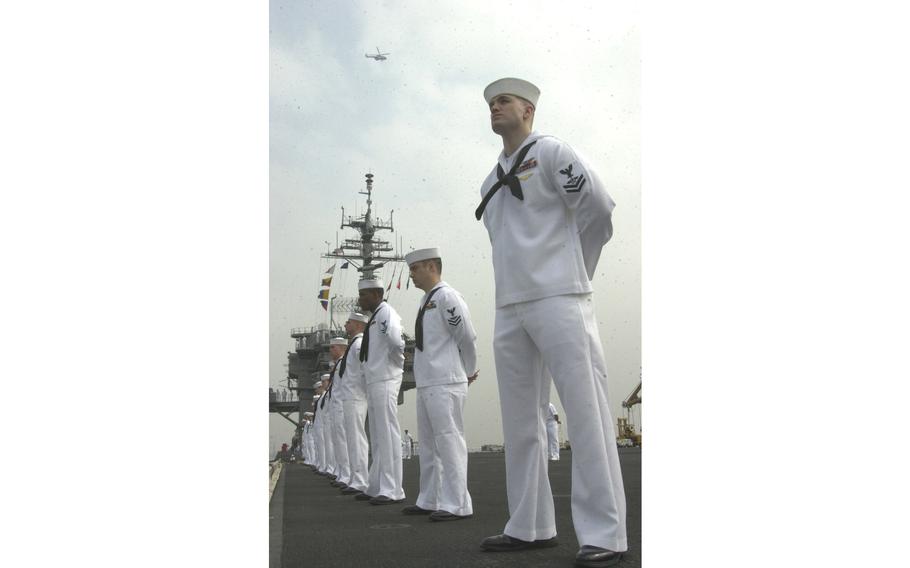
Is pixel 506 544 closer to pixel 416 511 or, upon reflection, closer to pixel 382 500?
pixel 416 511

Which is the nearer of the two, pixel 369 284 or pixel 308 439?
pixel 369 284

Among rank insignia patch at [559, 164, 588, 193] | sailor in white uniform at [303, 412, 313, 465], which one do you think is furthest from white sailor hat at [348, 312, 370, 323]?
sailor in white uniform at [303, 412, 313, 465]

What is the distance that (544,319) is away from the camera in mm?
3051

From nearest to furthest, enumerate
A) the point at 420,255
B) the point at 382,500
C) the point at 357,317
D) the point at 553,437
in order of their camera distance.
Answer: the point at 420,255 < the point at 382,500 < the point at 357,317 < the point at 553,437

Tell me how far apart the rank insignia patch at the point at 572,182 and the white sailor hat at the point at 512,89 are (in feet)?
1.47

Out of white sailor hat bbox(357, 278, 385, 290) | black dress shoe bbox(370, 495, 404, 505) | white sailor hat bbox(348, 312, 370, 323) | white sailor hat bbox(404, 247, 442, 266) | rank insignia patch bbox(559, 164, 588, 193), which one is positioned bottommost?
black dress shoe bbox(370, 495, 404, 505)

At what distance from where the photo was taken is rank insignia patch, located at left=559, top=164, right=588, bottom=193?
121 inches

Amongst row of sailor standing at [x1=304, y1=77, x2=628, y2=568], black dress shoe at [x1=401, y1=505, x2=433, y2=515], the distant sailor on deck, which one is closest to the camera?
row of sailor standing at [x1=304, y1=77, x2=628, y2=568]

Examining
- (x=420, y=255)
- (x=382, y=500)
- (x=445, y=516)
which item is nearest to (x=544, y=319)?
(x=445, y=516)

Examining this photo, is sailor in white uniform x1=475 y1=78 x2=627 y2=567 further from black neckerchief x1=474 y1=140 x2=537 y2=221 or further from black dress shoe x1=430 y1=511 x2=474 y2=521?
black dress shoe x1=430 y1=511 x2=474 y2=521

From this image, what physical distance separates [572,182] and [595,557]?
4.38ft

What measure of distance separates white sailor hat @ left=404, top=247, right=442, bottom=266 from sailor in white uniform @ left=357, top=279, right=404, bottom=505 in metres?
1.40
